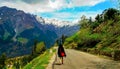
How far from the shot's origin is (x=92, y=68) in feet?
98.2

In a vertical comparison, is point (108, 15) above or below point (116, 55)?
above

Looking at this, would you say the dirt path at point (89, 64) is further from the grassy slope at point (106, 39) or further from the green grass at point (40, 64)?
the grassy slope at point (106, 39)

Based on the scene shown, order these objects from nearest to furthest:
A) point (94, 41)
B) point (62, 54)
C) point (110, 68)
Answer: point (110, 68) < point (62, 54) < point (94, 41)

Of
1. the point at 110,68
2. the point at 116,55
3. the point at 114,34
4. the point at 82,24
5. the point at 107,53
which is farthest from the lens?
the point at 82,24

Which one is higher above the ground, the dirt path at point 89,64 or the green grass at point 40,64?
the dirt path at point 89,64

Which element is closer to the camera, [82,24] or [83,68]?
[83,68]

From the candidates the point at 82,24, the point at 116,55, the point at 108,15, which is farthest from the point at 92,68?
the point at 82,24

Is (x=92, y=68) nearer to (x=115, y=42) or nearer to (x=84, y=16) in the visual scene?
(x=115, y=42)

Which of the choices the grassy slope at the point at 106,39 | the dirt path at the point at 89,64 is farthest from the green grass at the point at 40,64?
the grassy slope at the point at 106,39

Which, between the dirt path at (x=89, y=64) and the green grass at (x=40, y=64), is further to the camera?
the green grass at (x=40, y=64)

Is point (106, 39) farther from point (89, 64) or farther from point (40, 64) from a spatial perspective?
point (89, 64)

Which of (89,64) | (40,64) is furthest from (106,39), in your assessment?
(89,64)

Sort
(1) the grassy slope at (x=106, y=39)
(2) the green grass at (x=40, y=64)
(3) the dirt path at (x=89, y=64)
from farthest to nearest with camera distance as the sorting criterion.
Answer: (1) the grassy slope at (x=106, y=39) → (2) the green grass at (x=40, y=64) → (3) the dirt path at (x=89, y=64)

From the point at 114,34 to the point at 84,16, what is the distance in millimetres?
103437
